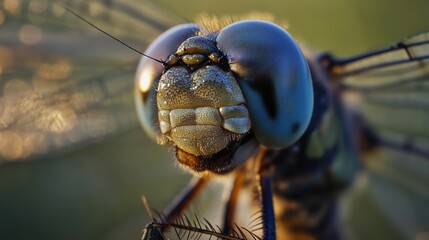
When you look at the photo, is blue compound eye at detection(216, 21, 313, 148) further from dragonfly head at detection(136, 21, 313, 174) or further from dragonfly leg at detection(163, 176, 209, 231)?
dragonfly leg at detection(163, 176, 209, 231)

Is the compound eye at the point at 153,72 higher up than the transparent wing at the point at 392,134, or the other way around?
the compound eye at the point at 153,72

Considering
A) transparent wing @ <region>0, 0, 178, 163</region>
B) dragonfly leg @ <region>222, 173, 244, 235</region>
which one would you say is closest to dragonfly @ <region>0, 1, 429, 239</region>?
transparent wing @ <region>0, 0, 178, 163</region>

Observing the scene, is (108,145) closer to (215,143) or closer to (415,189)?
(415,189)

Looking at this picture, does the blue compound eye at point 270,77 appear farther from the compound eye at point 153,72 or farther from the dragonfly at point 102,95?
the dragonfly at point 102,95

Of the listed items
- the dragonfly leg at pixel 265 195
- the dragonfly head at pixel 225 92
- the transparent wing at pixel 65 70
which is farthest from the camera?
the transparent wing at pixel 65 70

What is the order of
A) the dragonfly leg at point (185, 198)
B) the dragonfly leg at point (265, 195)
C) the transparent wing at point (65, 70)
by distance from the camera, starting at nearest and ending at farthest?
1. the dragonfly leg at point (265, 195)
2. the dragonfly leg at point (185, 198)
3. the transparent wing at point (65, 70)

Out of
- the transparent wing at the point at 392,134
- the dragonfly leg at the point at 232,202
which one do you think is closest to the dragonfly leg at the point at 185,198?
the dragonfly leg at the point at 232,202

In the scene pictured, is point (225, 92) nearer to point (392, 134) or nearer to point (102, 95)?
point (102, 95)

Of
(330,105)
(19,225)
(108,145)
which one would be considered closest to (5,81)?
(108,145)
